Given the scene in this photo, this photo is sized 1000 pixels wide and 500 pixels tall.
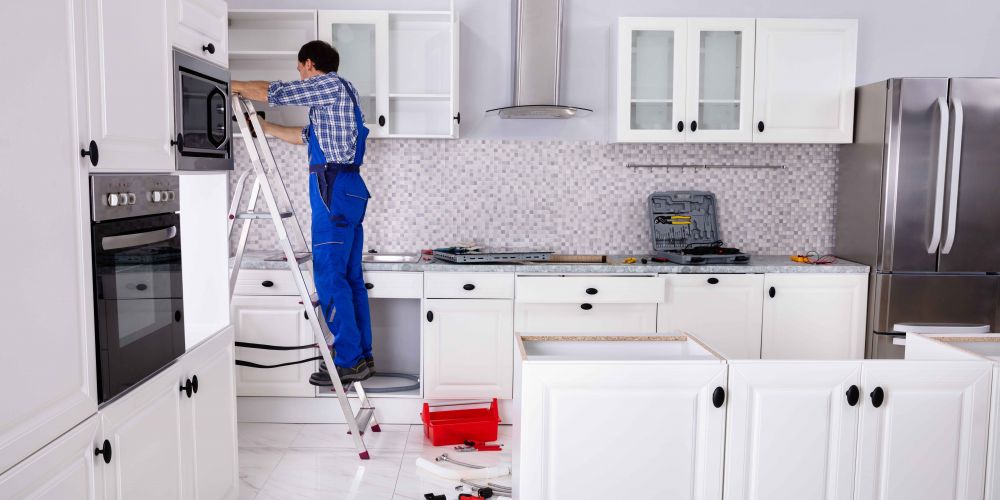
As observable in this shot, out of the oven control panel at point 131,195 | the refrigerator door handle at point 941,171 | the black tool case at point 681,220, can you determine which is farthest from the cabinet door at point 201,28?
the refrigerator door handle at point 941,171

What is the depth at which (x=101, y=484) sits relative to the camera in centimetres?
182

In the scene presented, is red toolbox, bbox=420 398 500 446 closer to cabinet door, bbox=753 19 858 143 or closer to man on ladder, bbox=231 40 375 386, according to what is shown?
man on ladder, bbox=231 40 375 386

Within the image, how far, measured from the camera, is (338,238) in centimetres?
357

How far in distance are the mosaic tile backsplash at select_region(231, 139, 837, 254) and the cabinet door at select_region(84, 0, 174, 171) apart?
7.24 ft

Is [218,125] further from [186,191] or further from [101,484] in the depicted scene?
[101,484]

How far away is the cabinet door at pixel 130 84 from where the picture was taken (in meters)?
1.81

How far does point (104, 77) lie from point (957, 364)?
89.9 inches

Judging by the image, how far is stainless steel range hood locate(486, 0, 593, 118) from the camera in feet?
13.6

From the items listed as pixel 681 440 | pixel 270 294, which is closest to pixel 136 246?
pixel 681 440

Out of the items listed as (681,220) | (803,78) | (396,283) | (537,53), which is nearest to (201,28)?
(396,283)

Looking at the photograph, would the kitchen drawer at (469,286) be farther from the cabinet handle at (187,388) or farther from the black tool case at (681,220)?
the cabinet handle at (187,388)

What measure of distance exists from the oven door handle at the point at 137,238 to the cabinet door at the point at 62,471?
1.39 ft

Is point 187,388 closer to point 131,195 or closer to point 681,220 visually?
point 131,195

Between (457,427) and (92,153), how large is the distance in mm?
2350
